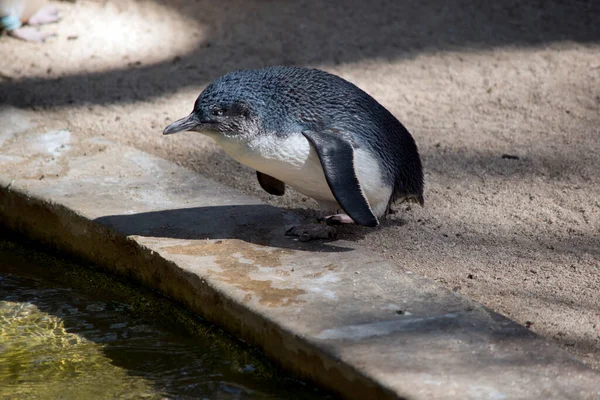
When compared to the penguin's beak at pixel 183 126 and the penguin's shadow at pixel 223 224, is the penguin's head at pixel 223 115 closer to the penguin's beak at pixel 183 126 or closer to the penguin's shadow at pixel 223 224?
the penguin's beak at pixel 183 126

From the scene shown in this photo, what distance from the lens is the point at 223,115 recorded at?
297 centimetres

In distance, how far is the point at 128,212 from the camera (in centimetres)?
339

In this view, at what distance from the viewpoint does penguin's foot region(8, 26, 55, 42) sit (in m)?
5.73

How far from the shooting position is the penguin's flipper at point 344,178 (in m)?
2.92

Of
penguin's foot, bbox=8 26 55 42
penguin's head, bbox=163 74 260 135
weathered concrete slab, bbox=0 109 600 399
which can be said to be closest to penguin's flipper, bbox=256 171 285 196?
weathered concrete slab, bbox=0 109 600 399

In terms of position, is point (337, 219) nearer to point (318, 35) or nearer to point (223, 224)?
point (223, 224)

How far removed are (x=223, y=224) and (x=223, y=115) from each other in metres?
0.52

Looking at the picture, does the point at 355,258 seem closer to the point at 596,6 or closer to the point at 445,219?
the point at 445,219

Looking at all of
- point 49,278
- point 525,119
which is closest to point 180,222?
point 49,278

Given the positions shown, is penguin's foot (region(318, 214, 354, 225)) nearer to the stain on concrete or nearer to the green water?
the stain on concrete

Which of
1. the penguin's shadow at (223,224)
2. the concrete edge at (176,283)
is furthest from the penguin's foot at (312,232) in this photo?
the concrete edge at (176,283)

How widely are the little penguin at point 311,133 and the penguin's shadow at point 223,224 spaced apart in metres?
0.19

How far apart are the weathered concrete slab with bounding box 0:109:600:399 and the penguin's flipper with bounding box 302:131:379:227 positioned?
6.4 inches

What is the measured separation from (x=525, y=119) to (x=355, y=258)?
2.12m
